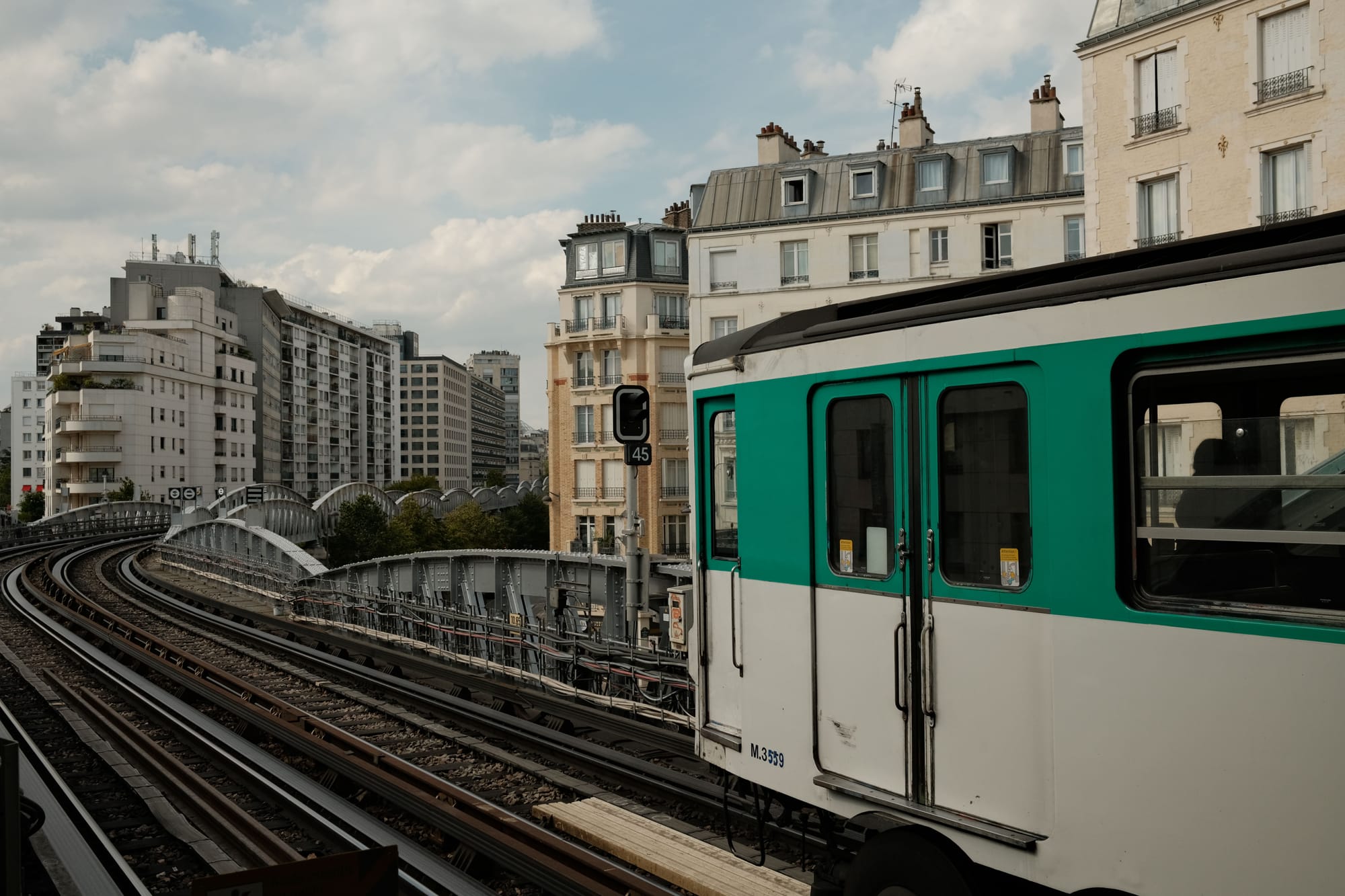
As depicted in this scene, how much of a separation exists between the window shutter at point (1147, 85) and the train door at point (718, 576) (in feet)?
67.2

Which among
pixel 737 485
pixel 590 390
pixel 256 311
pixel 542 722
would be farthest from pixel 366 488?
pixel 737 485

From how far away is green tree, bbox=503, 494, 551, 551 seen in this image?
8550cm

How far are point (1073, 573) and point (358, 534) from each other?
211 feet

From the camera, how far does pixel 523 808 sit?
934cm

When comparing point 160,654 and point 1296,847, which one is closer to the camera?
point 1296,847

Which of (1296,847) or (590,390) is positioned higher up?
(590,390)

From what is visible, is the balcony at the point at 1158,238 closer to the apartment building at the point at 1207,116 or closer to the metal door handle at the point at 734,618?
the apartment building at the point at 1207,116

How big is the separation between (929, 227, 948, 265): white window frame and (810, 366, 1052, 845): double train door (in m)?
30.8

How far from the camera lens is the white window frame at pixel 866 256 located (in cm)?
3506

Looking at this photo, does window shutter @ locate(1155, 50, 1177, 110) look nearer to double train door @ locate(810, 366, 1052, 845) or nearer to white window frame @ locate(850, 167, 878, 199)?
white window frame @ locate(850, 167, 878, 199)

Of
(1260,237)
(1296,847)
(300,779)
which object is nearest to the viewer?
(1296,847)

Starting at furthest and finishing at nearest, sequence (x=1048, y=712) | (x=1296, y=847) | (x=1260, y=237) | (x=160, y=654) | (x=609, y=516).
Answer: (x=609, y=516) → (x=160, y=654) → (x=1048, y=712) → (x=1260, y=237) → (x=1296, y=847)

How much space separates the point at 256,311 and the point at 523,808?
338ft

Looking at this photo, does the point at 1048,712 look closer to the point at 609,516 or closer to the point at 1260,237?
the point at 1260,237
